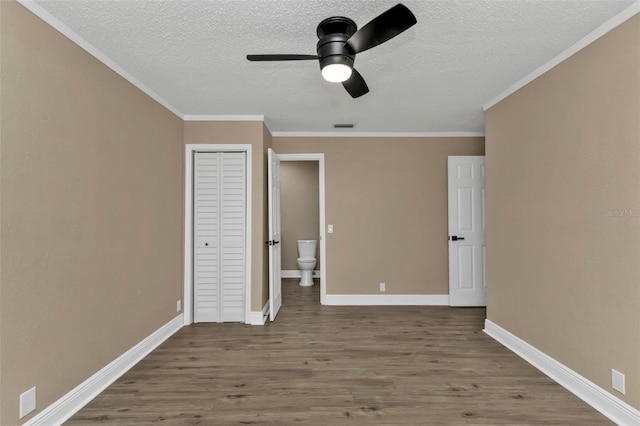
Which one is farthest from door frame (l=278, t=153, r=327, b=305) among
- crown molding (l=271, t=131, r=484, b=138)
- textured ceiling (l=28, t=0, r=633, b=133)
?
textured ceiling (l=28, t=0, r=633, b=133)

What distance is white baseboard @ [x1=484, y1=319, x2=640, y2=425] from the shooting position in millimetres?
1938

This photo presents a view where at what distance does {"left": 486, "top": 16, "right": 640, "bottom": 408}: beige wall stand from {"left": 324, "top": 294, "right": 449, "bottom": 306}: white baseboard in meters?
1.34

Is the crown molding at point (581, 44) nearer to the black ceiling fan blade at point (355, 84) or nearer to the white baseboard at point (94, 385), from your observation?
the black ceiling fan blade at point (355, 84)

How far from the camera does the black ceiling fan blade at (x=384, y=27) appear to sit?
4.67 ft

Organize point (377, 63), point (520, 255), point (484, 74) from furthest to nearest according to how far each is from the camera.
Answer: point (520, 255), point (484, 74), point (377, 63)

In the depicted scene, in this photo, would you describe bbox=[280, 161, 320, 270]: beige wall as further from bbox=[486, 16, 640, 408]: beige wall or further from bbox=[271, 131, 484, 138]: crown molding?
bbox=[486, 16, 640, 408]: beige wall

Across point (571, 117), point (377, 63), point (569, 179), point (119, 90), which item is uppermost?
point (377, 63)

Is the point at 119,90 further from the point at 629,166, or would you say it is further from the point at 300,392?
the point at 629,166

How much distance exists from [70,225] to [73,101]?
0.82 metres

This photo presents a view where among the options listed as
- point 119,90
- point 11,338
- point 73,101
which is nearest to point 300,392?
point 11,338

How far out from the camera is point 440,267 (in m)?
4.56

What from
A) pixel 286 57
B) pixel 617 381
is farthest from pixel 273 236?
pixel 617 381

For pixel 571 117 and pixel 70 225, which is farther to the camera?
pixel 571 117

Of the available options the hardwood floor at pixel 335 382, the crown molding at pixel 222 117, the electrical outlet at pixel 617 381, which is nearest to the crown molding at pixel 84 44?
the crown molding at pixel 222 117
